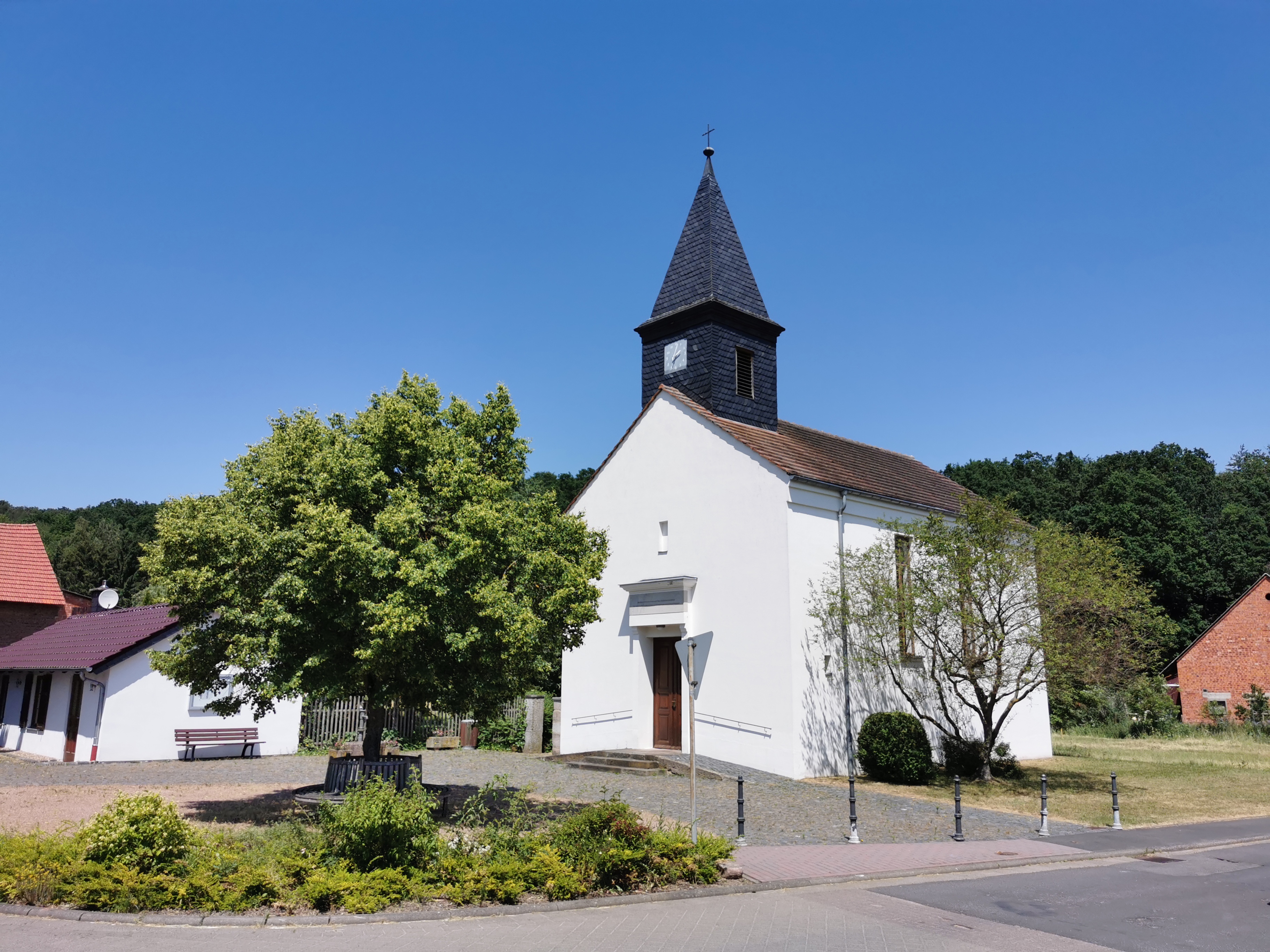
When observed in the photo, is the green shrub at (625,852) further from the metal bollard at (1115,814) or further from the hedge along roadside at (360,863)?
the metal bollard at (1115,814)

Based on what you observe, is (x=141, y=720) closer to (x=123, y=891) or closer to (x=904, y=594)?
(x=123, y=891)

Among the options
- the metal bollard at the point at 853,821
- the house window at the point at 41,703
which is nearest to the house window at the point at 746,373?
the metal bollard at the point at 853,821

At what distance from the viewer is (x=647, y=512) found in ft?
78.1

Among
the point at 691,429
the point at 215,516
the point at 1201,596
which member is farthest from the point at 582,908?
the point at 1201,596

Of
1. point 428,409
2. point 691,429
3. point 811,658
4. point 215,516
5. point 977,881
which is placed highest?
point 691,429

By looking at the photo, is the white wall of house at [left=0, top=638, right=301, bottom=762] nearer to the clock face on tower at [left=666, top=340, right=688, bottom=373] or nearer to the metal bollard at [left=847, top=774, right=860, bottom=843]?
the clock face on tower at [left=666, top=340, right=688, bottom=373]

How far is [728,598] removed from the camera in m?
21.3

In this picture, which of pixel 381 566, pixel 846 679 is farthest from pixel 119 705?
pixel 846 679

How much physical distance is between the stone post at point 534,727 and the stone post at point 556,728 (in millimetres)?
415

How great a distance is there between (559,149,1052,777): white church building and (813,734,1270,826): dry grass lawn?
2224 millimetres

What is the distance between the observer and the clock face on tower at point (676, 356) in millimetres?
24250

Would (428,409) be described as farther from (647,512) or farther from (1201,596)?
(1201,596)

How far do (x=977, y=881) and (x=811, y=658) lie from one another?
9612 mm

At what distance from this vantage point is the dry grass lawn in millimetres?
16484
